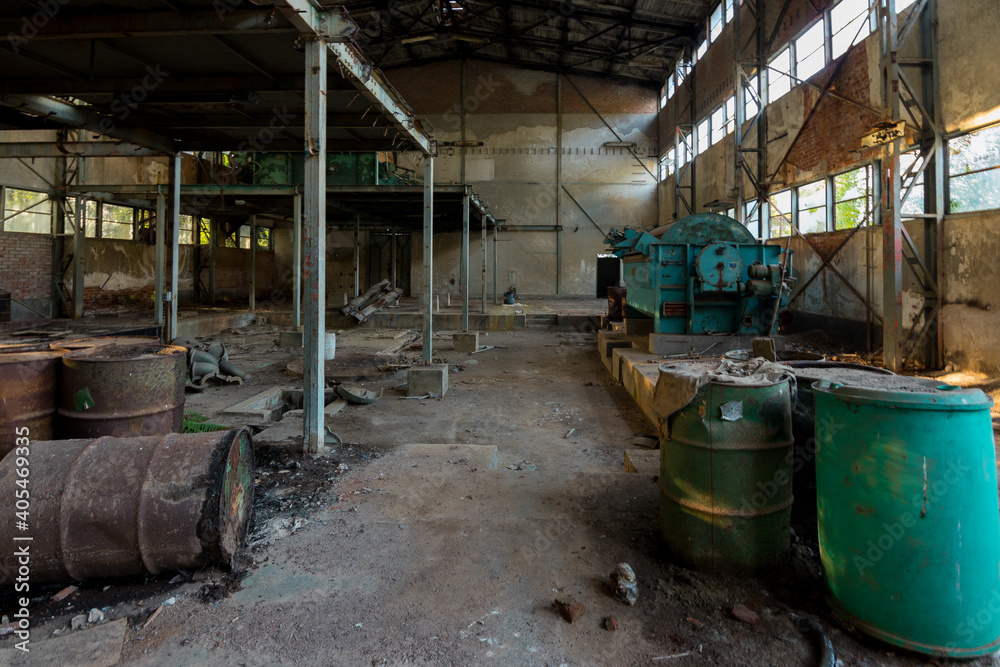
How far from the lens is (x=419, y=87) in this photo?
23781 mm

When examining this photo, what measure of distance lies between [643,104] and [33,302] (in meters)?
23.2

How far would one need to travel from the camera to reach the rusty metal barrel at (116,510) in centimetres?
230

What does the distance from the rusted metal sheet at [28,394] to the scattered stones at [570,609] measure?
3259 millimetres

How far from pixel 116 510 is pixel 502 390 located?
241 inches

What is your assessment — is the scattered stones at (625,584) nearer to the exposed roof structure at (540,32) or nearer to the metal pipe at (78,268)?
the metal pipe at (78,268)

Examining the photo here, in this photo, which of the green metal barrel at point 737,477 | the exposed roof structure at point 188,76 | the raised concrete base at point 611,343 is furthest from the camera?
the raised concrete base at point 611,343

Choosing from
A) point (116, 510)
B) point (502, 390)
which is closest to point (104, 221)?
point (502, 390)

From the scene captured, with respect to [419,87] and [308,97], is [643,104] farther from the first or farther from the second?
[308,97]

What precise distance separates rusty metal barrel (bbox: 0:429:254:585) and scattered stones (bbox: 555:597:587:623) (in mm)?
1635

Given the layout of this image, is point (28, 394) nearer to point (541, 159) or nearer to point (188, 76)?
point (188, 76)

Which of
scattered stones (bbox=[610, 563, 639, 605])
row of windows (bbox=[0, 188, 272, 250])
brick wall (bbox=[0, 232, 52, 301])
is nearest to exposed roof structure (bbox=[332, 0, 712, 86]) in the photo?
row of windows (bbox=[0, 188, 272, 250])

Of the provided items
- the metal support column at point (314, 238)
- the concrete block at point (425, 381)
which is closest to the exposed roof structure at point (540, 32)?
the concrete block at point (425, 381)

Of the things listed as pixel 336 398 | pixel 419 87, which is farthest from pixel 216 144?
pixel 419 87

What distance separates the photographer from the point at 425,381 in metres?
7.43
